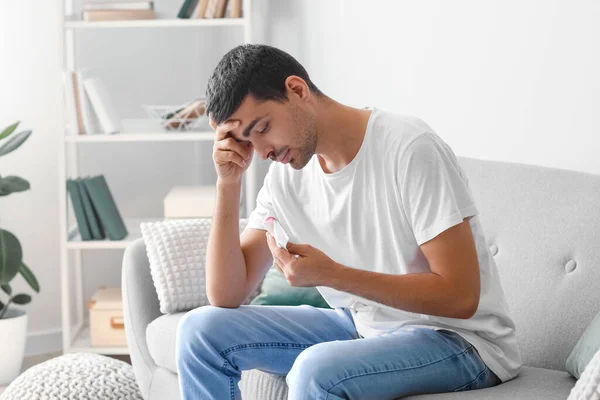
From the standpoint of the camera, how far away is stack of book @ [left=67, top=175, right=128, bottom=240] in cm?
338

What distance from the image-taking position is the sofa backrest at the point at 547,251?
1815 mm

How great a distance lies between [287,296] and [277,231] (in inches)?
20.8

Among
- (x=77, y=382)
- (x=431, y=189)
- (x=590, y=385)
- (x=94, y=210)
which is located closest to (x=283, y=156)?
(x=431, y=189)

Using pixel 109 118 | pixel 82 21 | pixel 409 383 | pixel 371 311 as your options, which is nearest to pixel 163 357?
pixel 371 311

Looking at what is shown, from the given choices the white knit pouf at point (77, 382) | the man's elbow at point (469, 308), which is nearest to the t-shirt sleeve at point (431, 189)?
the man's elbow at point (469, 308)

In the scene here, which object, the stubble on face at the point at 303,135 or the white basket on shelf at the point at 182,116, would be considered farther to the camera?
the white basket on shelf at the point at 182,116

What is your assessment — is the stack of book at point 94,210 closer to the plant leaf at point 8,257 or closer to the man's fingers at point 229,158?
the plant leaf at point 8,257

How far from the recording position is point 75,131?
337 cm

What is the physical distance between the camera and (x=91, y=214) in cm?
340

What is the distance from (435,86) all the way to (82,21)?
4.55 feet

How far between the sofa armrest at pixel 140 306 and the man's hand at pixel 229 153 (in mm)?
548

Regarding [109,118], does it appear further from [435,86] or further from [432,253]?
[432,253]

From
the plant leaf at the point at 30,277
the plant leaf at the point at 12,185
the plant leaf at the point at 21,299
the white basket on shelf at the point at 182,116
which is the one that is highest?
the white basket on shelf at the point at 182,116

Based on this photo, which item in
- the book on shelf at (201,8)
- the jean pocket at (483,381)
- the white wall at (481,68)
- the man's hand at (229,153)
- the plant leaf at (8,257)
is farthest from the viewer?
the book on shelf at (201,8)
